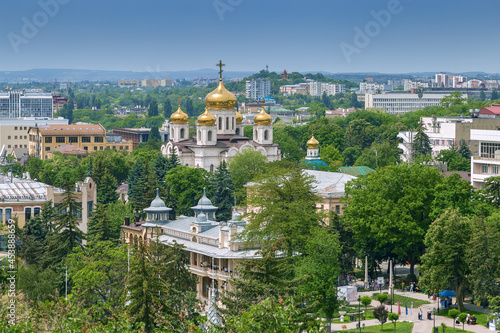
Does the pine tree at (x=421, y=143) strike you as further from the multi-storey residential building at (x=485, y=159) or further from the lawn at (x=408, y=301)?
the lawn at (x=408, y=301)

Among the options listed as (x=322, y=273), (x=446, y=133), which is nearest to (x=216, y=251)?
(x=322, y=273)

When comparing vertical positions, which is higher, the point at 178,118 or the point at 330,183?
the point at 178,118

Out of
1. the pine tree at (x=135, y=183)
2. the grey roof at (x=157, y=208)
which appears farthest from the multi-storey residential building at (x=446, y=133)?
the grey roof at (x=157, y=208)

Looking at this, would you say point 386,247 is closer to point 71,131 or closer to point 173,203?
point 173,203

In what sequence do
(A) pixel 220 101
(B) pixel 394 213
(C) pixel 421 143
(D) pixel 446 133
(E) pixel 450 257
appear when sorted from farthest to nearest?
(D) pixel 446 133, (C) pixel 421 143, (A) pixel 220 101, (B) pixel 394 213, (E) pixel 450 257

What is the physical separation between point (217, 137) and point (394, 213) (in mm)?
44055

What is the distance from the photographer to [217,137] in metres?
100

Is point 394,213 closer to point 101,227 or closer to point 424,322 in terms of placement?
point 424,322

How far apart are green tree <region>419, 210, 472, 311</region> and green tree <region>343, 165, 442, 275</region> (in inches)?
212

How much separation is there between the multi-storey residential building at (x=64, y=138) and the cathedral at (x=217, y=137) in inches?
1736

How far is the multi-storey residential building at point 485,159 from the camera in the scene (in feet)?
218

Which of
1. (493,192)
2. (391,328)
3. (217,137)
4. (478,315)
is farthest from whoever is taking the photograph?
(217,137)

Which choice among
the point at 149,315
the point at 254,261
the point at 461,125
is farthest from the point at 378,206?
the point at 461,125

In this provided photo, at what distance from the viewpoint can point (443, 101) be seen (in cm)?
16900
